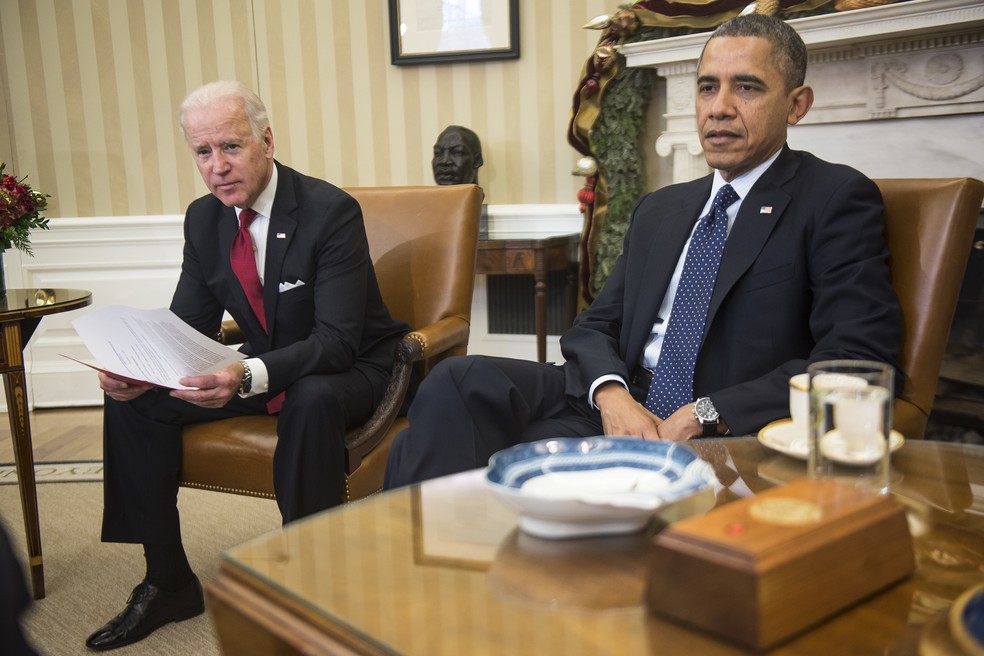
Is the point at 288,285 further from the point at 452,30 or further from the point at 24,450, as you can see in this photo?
the point at 452,30

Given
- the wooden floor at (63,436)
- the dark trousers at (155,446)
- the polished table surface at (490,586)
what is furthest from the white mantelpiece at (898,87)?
the wooden floor at (63,436)

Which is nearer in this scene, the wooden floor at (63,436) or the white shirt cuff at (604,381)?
the white shirt cuff at (604,381)

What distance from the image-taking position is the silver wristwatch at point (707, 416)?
1780 mm

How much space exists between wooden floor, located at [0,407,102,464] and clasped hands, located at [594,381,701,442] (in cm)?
261

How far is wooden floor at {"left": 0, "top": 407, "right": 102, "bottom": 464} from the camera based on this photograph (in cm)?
383

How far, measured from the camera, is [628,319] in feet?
7.01

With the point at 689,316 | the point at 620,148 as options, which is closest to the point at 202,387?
the point at 689,316

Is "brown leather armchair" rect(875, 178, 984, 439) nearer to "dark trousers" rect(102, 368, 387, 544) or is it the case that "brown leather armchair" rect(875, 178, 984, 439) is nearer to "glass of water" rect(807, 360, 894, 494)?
"glass of water" rect(807, 360, 894, 494)

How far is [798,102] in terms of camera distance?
80.1 inches

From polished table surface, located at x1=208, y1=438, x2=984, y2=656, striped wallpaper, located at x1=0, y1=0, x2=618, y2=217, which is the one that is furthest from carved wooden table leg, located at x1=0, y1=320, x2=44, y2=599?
striped wallpaper, located at x1=0, y1=0, x2=618, y2=217

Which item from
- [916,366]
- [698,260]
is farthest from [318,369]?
[916,366]

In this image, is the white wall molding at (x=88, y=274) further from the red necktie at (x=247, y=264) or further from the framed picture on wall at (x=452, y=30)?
the red necktie at (x=247, y=264)

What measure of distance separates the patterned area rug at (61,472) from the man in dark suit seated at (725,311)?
87.3 inches

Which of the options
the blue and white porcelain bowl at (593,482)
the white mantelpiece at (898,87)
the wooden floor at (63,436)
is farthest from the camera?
the wooden floor at (63,436)
